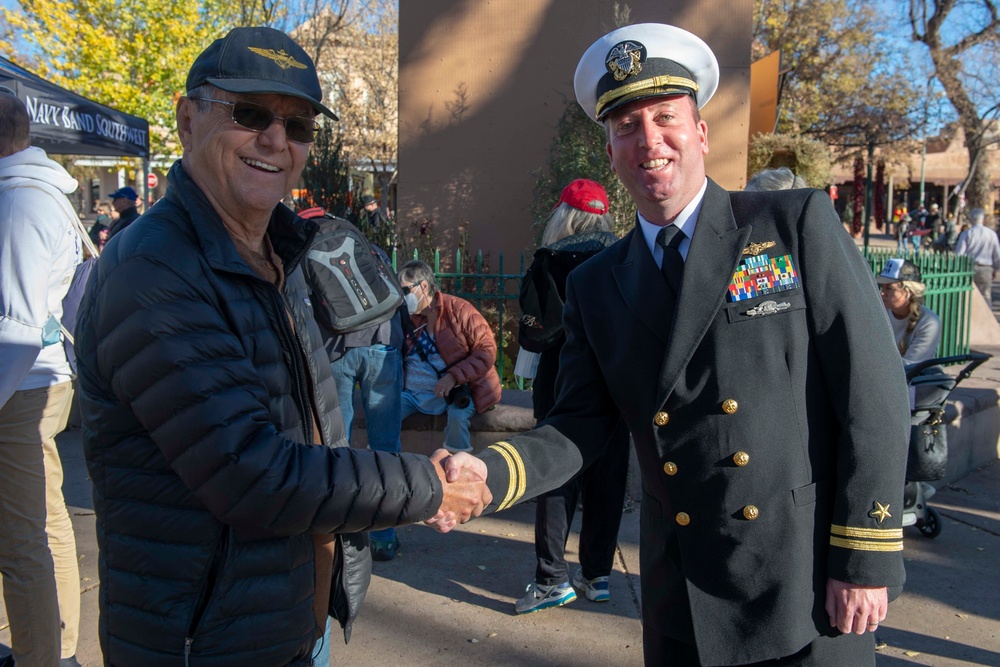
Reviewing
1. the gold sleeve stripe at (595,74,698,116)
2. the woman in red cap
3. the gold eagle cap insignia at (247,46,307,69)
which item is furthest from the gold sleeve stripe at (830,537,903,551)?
the woman in red cap

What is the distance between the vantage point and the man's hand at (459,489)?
2.10 metres

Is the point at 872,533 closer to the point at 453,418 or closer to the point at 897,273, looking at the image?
the point at 453,418

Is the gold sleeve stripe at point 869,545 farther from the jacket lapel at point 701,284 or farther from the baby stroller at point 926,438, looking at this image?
the baby stroller at point 926,438

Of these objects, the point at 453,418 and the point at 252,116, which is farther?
the point at 453,418

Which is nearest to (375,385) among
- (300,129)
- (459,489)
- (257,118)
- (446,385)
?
(446,385)

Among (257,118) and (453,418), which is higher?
(257,118)

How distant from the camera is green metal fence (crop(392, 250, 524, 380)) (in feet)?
20.5

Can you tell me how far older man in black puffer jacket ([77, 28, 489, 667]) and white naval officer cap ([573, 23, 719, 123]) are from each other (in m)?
0.72

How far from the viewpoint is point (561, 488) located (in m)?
4.12

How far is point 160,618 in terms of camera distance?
5.65 ft

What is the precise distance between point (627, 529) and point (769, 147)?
762 cm

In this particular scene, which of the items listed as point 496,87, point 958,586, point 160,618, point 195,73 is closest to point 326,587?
point 160,618

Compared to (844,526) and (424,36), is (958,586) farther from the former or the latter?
(424,36)

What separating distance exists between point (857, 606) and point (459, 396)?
343 cm
